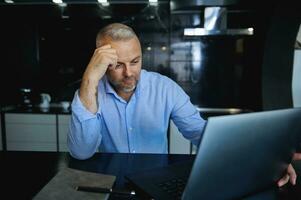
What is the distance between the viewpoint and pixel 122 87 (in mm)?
1287

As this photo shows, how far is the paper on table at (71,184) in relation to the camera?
715 millimetres

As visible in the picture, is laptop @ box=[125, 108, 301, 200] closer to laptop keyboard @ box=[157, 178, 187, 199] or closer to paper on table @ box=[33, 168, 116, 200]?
laptop keyboard @ box=[157, 178, 187, 199]

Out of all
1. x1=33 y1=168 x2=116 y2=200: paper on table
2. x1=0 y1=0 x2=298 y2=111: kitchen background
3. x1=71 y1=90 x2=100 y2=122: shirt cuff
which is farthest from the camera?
x1=0 y1=0 x2=298 y2=111: kitchen background

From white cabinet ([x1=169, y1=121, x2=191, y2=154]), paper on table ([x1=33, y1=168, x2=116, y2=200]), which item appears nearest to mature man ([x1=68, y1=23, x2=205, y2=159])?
paper on table ([x1=33, y1=168, x2=116, y2=200])

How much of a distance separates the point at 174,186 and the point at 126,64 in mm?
603

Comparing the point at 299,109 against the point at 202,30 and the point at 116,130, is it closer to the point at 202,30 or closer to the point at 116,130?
the point at 116,130

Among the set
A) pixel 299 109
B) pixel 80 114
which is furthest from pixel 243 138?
pixel 80 114

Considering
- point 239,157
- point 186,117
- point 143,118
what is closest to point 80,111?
point 143,118

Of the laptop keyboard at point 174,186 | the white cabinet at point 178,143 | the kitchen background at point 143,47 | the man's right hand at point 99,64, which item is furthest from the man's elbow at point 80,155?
the kitchen background at point 143,47

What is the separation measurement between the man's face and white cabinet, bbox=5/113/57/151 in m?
2.01

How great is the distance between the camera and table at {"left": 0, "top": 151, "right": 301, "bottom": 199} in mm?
800

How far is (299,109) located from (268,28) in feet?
7.30

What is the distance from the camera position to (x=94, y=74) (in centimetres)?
111

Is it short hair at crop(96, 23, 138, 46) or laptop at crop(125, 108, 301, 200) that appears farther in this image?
short hair at crop(96, 23, 138, 46)
